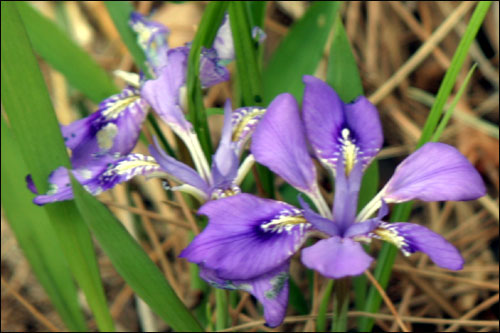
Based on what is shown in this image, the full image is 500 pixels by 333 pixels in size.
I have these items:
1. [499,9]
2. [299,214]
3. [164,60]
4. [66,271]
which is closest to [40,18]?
[164,60]

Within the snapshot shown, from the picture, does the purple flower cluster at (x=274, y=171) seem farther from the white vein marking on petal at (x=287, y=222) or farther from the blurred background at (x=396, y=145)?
the blurred background at (x=396, y=145)

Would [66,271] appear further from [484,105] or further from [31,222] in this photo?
[484,105]

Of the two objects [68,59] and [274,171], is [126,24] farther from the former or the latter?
[274,171]

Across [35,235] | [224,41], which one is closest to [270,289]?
[224,41]

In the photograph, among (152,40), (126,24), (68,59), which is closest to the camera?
(152,40)

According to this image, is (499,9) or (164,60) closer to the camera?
(164,60)

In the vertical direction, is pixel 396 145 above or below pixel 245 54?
below
